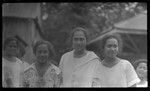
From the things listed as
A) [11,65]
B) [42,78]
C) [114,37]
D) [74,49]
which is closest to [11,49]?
[11,65]

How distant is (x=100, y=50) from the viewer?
10.2 ft

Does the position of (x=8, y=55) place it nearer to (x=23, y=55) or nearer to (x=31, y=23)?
(x=23, y=55)

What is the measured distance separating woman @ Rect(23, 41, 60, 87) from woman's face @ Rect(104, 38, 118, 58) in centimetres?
50

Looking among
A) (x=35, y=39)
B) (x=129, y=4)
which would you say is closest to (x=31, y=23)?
(x=35, y=39)

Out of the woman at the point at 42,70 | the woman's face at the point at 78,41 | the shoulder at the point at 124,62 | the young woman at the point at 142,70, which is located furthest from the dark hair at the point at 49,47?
the young woman at the point at 142,70

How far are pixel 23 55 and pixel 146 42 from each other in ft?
3.87

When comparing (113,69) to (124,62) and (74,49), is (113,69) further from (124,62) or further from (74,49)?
(74,49)

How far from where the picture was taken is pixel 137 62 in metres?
3.11

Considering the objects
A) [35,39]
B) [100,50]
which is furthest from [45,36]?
[100,50]


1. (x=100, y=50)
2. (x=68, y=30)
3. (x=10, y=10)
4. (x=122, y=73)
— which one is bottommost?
(x=122, y=73)

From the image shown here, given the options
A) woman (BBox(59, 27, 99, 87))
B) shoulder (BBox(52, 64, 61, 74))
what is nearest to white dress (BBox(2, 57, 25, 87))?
shoulder (BBox(52, 64, 61, 74))

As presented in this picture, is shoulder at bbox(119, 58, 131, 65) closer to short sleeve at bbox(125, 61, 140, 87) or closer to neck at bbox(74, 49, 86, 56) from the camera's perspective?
short sleeve at bbox(125, 61, 140, 87)

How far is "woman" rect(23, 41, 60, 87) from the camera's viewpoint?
10.2 ft

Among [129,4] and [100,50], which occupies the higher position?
[129,4]
